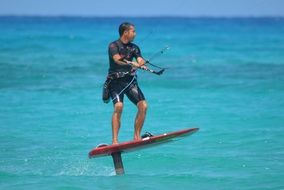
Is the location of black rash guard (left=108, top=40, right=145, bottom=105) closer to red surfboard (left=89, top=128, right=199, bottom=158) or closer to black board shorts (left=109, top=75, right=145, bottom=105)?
black board shorts (left=109, top=75, right=145, bottom=105)

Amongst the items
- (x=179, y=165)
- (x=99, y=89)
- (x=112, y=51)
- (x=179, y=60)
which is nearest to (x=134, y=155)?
(x=179, y=165)

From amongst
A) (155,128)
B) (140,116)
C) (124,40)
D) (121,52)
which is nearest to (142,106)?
(140,116)

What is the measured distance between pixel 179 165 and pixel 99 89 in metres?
13.3

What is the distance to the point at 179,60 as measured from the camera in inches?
1703

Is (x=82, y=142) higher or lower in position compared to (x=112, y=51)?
lower

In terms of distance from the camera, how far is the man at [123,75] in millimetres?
13648

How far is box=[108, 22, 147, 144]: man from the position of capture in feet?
44.8

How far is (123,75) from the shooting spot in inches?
543

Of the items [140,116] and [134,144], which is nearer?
[134,144]

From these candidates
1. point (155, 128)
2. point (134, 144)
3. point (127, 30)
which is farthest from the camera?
point (155, 128)

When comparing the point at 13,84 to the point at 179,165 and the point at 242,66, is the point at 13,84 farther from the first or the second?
the point at 179,165

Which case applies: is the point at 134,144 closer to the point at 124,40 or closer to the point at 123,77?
the point at 123,77

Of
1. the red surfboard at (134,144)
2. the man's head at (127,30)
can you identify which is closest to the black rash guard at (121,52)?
the man's head at (127,30)

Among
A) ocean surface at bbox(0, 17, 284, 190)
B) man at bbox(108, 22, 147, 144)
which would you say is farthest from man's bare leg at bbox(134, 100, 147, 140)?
ocean surface at bbox(0, 17, 284, 190)
